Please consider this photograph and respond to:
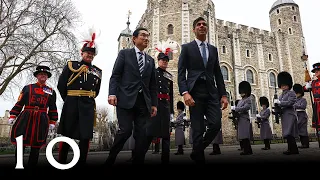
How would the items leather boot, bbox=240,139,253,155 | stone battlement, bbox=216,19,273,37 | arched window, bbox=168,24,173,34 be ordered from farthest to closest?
1. stone battlement, bbox=216,19,273,37
2. arched window, bbox=168,24,173,34
3. leather boot, bbox=240,139,253,155

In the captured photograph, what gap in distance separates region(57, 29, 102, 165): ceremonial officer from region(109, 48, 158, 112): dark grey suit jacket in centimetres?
65

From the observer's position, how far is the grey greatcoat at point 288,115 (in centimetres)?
623

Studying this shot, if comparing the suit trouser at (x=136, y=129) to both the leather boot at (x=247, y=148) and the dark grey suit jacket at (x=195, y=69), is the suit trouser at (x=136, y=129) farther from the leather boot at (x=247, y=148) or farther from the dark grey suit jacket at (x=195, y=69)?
the leather boot at (x=247, y=148)

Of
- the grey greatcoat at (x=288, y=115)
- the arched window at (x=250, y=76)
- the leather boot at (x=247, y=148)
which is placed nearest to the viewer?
the grey greatcoat at (x=288, y=115)

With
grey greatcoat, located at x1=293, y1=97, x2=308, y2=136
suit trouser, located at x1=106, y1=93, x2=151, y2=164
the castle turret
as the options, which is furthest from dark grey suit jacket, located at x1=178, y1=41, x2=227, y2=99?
the castle turret

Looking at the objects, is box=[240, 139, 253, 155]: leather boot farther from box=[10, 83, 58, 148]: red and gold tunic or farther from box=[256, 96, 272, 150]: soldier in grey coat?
box=[10, 83, 58, 148]: red and gold tunic

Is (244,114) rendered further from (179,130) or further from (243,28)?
(243,28)

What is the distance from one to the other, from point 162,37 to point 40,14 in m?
14.4

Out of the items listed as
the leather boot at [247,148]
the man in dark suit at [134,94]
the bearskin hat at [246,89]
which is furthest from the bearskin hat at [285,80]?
the man in dark suit at [134,94]

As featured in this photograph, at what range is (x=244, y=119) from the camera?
7316 millimetres

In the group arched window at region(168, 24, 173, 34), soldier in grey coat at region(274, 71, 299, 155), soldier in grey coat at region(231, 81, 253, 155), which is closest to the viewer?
soldier in grey coat at region(274, 71, 299, 155)

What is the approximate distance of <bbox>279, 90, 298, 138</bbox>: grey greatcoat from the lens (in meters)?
6.23

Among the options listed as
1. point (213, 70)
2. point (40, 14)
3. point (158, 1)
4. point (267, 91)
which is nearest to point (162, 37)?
Result: point (158, 1)

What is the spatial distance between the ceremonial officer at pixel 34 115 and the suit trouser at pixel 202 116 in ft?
9.54
